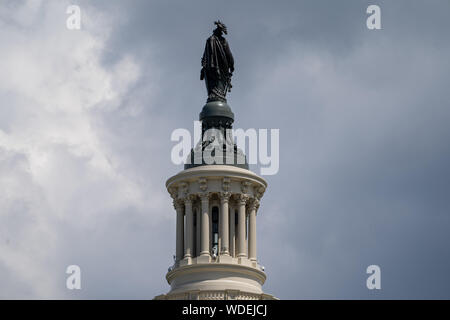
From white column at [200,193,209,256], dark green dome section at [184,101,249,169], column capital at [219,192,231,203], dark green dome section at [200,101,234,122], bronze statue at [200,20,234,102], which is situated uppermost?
bronze statue at [200,20,234,102]

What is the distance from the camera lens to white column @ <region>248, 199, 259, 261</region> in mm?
80875

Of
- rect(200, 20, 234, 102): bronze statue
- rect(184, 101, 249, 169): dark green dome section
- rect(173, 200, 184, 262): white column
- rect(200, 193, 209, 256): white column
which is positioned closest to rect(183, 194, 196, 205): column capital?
rect(173, 200, 184, 262): white column

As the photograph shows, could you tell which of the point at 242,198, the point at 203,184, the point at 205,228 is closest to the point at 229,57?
the point at 203,184

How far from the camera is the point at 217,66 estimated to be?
84.6 m

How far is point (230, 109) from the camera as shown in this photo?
276 feet

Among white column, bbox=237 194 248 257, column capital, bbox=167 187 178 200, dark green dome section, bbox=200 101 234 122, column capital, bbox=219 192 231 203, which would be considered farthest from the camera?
dark green dome section, bbox=200 101 234 122

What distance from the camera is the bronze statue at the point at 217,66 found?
84625 millimetres

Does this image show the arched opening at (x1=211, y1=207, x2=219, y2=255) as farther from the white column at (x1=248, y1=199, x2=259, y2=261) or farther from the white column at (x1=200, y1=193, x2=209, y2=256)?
the white column at (x1=248, y1=199, x2=259, y2=261)

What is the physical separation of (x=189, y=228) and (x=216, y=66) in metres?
10.8

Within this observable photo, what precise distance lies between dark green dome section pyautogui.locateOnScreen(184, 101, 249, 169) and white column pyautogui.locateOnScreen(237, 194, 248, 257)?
2327 mm

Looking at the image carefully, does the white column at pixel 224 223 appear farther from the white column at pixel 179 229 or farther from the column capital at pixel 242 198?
the white column at pixel 179 229

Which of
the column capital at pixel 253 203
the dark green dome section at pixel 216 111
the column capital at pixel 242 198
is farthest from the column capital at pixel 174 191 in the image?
the dark green dome section at pixel 216 111
